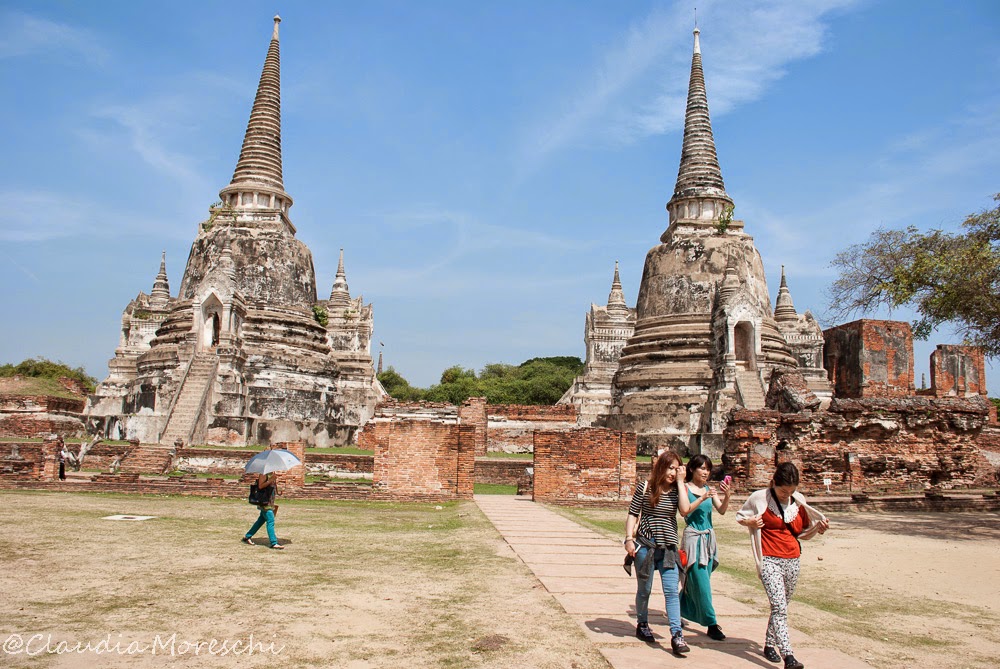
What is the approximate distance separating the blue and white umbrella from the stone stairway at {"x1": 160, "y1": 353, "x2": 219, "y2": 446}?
14.6 m

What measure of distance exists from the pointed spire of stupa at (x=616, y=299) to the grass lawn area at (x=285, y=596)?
32.4 metres

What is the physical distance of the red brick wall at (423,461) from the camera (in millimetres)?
14406

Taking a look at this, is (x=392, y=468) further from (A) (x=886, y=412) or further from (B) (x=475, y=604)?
(A) (x=886, y=412)

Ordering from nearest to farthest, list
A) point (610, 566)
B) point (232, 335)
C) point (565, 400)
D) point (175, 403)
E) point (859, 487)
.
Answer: point (610, 566)
point (859, 487)
point (175, 403)
point (232, 335)
point (565, 400)

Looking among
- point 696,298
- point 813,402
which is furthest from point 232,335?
point 813,402

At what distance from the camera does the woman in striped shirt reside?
16.4 ft

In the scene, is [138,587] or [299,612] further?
[138,587]

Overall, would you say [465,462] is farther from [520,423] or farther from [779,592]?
[520,423]

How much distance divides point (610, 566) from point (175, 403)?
20.0 metres

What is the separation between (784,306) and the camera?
43250 mm

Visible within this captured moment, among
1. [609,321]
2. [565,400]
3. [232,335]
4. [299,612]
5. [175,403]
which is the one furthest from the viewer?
[609,321]

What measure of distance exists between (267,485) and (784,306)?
129 feet

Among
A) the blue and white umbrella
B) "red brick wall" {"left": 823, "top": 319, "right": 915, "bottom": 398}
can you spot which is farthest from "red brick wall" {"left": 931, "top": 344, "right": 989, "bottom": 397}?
the blue and white umbrella

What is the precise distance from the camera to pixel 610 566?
7629 mm
